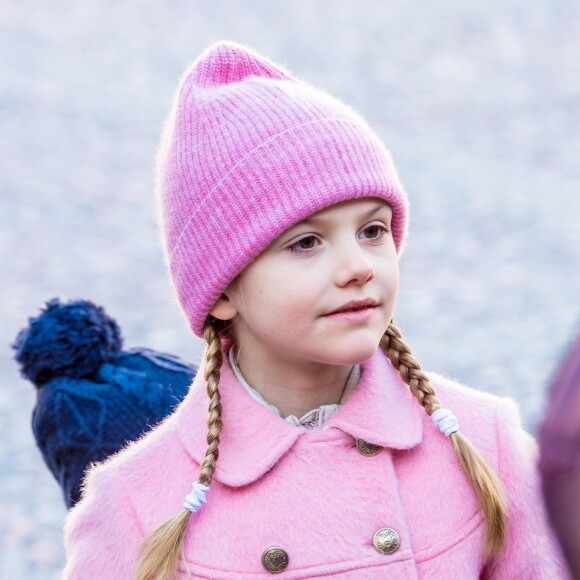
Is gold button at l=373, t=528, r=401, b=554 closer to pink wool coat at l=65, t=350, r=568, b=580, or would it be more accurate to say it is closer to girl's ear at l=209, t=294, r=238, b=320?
pink wool coat at l=65, t=350, r=568, b=580

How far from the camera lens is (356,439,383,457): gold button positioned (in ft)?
6.51

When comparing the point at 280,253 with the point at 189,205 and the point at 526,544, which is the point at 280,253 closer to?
the point at 189,205

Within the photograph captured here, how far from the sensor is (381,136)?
803cm

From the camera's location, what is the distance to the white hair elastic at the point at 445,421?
1984 mm

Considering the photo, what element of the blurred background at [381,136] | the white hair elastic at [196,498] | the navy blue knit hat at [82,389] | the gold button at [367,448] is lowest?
the blurred background at [381,136]

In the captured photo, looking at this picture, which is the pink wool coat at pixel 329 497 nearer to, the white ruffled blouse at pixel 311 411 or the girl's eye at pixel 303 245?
the white ruffled blouse at pixel 311 411

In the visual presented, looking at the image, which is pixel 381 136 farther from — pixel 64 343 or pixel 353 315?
pixel 353 315

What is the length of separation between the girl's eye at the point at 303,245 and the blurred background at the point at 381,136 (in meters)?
1.51

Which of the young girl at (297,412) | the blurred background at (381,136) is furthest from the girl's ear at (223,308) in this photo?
the blurred background at (381,136)

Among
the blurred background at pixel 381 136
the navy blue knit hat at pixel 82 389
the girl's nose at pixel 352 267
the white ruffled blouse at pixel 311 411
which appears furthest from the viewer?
the blurred background at pixel 381 136

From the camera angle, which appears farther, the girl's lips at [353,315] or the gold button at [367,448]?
the gold button at [367,448]

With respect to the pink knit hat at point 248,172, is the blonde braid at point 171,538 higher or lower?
lower

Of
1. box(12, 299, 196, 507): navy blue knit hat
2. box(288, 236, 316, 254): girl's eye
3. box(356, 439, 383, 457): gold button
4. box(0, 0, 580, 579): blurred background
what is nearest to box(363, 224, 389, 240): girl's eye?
box(288, 236, 316, 254): girl's eye

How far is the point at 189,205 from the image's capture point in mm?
2004
